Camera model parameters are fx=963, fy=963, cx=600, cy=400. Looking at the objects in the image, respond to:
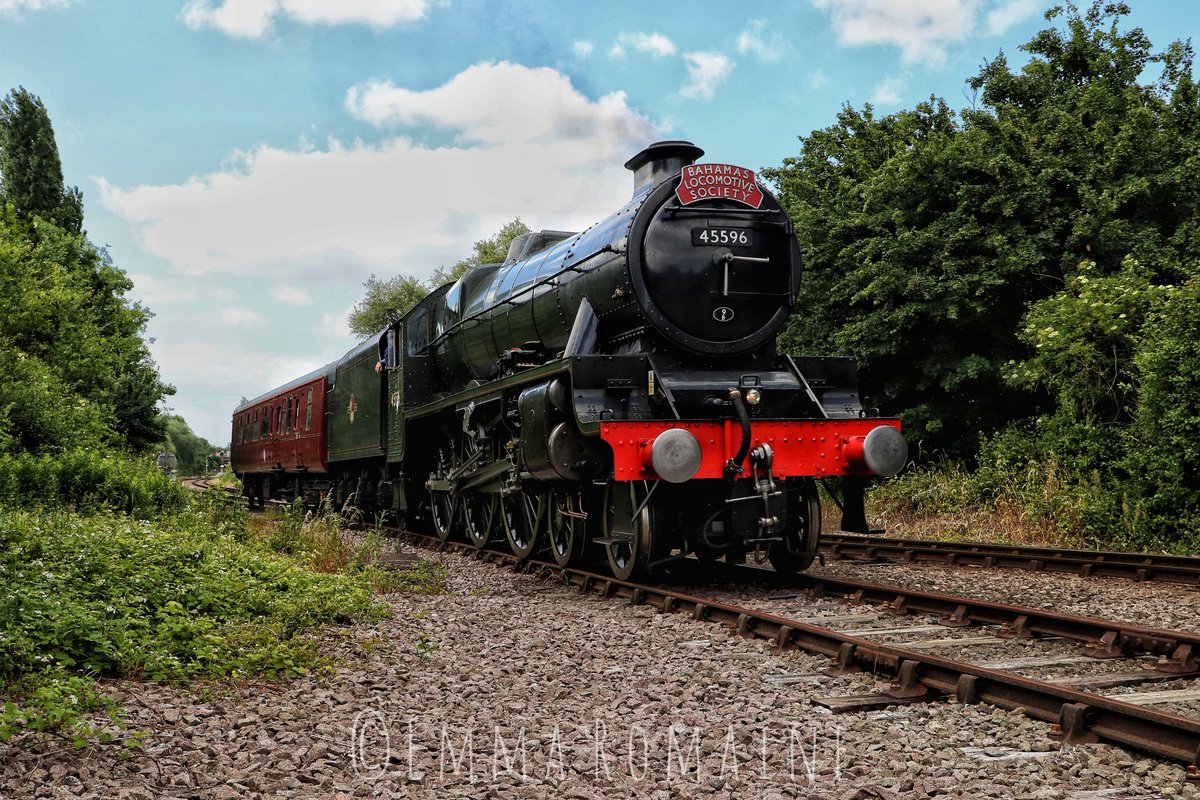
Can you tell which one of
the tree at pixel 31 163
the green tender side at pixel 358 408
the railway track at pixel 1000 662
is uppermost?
the tree at pixel 31 163

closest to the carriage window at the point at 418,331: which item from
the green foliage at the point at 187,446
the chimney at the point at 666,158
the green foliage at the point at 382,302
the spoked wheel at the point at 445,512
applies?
the spoked wheel at the point at 445,512

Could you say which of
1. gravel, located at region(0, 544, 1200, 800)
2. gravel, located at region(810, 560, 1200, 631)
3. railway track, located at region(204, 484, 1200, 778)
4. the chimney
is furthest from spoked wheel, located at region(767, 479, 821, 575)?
the chimney

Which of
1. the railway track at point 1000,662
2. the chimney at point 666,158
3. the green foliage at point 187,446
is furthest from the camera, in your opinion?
the green foliage at point 187,446

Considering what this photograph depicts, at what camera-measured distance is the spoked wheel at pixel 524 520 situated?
30.7 feet

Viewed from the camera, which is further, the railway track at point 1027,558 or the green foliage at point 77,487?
the green foliage at point 77,487

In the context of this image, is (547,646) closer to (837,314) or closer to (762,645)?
(762,645)

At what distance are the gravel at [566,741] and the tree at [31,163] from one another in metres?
30.5

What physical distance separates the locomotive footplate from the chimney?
242 centimetres

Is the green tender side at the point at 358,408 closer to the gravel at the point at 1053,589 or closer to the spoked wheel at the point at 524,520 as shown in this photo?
the spoked wheel at the point at 524,520

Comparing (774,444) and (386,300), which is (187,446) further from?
(774,444)

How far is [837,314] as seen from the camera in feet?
50.2

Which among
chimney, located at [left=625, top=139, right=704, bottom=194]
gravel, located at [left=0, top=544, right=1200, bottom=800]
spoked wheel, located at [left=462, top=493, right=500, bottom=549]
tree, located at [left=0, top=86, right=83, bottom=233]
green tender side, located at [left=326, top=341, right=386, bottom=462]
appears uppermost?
tree, located at [left=0, top=86, right=83, bottom=233]

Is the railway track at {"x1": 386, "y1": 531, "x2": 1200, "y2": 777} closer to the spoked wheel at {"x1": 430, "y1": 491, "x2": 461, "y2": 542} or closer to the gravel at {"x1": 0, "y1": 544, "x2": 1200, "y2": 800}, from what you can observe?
the gravel at {"x1": 0, "y1": 544, "x2": 1200, "y2": 800}

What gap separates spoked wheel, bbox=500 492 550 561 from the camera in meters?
9.34
